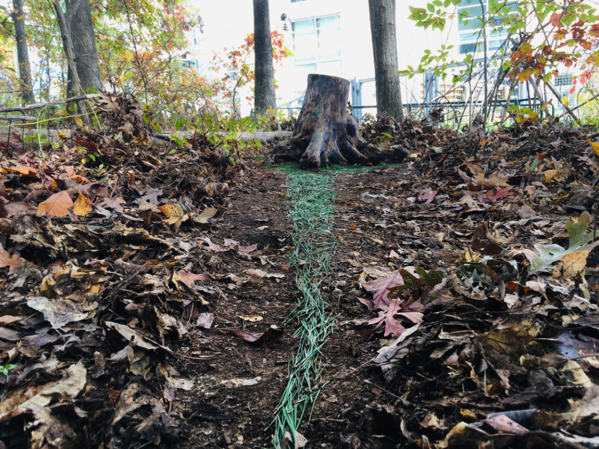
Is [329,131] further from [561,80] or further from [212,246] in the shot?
[561,80]

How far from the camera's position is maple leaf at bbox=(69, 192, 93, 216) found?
7.84 feet

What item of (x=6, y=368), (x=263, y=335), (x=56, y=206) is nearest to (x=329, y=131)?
(x=56, y=206)

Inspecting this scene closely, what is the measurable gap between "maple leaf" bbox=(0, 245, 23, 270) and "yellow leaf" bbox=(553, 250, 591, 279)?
93.8 inches

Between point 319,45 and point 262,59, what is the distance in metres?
14.7

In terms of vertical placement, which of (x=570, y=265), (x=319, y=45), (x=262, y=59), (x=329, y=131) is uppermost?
(x=319, y=45)

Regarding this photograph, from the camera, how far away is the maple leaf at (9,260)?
5.81 ft

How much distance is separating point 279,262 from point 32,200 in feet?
5.48

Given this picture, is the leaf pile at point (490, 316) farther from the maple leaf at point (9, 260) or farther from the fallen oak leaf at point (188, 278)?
the maple leaf at point (9, 260)

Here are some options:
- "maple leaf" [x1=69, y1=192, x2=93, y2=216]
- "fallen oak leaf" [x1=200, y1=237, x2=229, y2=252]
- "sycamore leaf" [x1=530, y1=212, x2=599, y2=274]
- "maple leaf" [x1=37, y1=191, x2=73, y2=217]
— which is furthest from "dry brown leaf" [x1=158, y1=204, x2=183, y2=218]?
"sycamore leaf" [x1=530, y1=212, x2=599, y2=274]

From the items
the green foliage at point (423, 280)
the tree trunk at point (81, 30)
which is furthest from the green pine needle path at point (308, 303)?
the tree trunk at point (81, 30)

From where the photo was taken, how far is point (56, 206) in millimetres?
2307

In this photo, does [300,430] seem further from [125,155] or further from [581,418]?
[125,155]

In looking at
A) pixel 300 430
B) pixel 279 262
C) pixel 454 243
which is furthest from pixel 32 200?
pixel 454 243

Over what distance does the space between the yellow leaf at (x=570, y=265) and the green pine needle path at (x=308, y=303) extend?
0.98 meters
